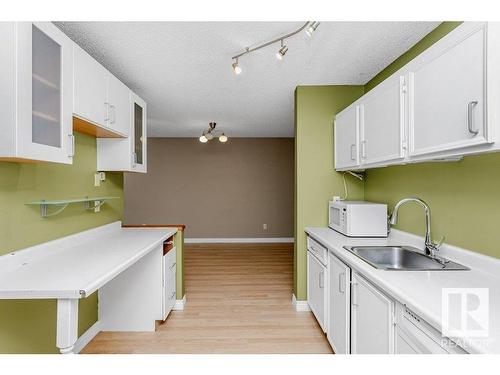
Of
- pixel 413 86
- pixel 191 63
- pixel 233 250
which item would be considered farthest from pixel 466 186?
pixel 233 250

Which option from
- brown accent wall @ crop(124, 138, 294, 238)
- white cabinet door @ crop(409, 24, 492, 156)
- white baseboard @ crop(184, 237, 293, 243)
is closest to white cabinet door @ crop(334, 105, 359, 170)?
white cabinet door @ crop(409, 24, 492, 156)

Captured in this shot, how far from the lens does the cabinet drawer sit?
2422 mm

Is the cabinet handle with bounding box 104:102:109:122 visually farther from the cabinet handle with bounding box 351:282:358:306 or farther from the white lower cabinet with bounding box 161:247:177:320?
the cabinet handle with bounding box 351:282:358:306

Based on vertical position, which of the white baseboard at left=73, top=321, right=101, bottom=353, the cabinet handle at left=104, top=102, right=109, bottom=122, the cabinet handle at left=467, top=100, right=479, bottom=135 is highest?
the cabinet handle at left=104, top=102, right=109, bottom=122

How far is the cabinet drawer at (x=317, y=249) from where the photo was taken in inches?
95.3

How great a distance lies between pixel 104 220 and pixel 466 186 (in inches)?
119

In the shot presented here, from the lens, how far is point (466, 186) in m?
1.69

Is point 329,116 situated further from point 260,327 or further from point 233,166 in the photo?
point 233,166

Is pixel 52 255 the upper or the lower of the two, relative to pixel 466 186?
lower

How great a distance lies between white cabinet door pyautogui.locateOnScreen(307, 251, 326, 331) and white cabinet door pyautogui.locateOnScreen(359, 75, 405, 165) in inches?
41.1

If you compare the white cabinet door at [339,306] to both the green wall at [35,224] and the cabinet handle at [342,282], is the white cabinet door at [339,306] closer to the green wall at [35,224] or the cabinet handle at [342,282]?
the cabinet handle at [342,282]

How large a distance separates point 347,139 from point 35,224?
2.54 meters
